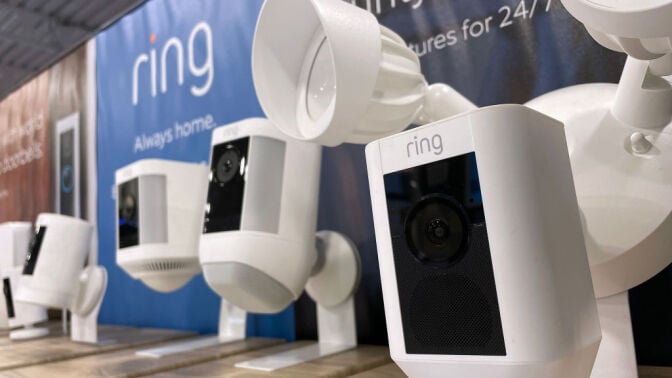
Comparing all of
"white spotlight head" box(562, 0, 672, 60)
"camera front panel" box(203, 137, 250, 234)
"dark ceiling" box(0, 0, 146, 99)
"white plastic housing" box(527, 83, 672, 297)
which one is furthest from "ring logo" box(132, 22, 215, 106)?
"dark ceiling" box(0, 0, 146, 99)

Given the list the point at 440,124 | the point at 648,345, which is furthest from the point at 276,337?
the point at 440,124

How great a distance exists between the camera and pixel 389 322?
0.61 meters

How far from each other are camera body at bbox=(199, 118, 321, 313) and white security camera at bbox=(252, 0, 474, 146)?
21 centimetres

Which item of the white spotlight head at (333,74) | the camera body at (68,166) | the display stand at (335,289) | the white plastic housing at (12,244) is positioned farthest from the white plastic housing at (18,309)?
the white spotlight head at (333,74)

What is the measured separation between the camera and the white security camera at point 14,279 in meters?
1.97

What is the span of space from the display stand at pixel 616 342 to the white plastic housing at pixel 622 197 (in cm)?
2

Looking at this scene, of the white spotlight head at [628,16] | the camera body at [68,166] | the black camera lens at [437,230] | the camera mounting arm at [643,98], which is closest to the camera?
the white spotlight head at [628,16]

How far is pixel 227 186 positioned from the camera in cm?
113

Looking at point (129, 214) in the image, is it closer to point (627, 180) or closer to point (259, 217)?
point (259, 217)

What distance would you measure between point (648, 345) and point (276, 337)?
0.93 meters

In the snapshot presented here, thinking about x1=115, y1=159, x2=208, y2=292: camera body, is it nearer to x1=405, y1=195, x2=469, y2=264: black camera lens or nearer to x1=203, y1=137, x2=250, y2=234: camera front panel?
A: x1=203, y1=137, x2=250, y2=234: camera front panel

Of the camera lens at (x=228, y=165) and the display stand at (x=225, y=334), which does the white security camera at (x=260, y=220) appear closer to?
the camera lens at (x=228, y=165)

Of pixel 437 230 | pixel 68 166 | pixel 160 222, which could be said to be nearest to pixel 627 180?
pixel 437 230

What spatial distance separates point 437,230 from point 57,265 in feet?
4.75
